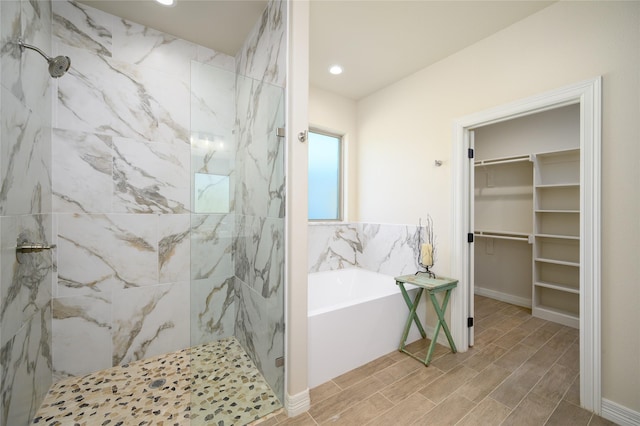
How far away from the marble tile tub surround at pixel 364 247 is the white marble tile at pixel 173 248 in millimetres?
1344

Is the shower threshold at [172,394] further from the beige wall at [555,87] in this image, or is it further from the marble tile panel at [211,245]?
the beige wall at [555,87]

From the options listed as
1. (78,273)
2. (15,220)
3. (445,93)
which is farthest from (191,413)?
(445,93)

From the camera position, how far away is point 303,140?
163cm

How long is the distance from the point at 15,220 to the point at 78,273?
765 millimetres

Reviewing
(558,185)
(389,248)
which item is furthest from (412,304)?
(558,185)

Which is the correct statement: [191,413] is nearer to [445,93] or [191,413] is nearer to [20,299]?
[20,299]

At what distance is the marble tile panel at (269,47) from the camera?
1.69 m

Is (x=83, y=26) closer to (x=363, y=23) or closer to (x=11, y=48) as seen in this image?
(x=11, y=48)

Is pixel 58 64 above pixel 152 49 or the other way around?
the other way around

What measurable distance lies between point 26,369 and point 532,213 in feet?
16.4

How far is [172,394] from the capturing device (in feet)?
5.63

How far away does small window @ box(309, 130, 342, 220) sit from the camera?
3.28 m

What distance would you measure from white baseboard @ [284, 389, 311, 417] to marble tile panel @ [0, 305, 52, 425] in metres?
1.35

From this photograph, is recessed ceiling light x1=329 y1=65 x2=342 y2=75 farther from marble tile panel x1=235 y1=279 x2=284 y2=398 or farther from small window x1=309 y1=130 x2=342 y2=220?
marble tile panel x1=235 y1=279 x2=284 y2=398
